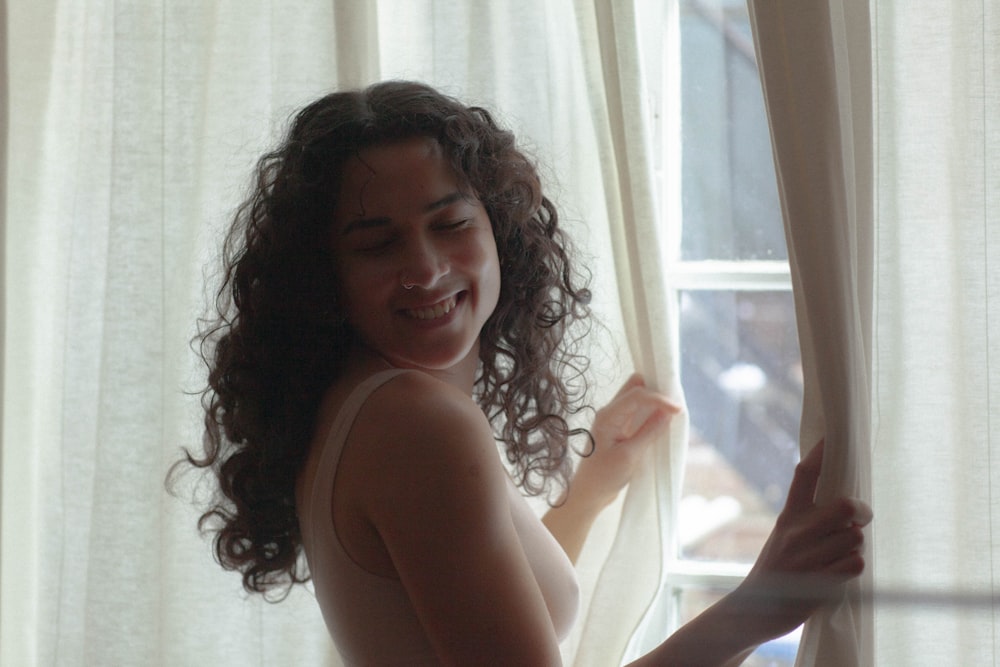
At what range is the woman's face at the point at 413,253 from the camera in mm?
1084

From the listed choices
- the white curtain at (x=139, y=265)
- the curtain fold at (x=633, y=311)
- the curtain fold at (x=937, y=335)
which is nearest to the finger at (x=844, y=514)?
the curtain fold at (x=937, y=335)

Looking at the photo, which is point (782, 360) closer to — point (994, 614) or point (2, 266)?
point (994, 614)

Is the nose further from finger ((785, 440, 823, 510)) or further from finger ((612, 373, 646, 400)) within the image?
finger ((785, 440, 823, 510))

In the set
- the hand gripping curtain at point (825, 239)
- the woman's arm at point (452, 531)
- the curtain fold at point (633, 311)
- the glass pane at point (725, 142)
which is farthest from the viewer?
the glass pane at point (725, 142)

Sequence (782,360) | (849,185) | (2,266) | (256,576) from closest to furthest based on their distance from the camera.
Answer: (849,185) < (256,576) < (782,360) < (2,266)

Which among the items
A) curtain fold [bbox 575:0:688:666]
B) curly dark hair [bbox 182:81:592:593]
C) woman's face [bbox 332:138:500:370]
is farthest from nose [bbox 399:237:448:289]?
curtain fold [bbox 575:0:688:666]

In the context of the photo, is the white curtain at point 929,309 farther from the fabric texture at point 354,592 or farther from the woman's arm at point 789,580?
the fabric texture at point 354,592

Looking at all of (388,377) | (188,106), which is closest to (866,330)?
(388,377)

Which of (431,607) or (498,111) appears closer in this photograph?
(431,607)

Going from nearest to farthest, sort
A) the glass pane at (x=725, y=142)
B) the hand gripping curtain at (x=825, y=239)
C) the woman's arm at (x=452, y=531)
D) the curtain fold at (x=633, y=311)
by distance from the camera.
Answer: the woman's arm at (x=452, y=531), the hand gripping curtain at (x=825, y=239), the curtain fold at (x=633, y=311), the glass pane at (x=725, y=142)

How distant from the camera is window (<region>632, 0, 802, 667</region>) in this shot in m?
1.41

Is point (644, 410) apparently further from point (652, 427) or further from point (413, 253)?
point (413, 253)

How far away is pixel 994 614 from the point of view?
3.74 ft

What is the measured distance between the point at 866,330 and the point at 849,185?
169mm
